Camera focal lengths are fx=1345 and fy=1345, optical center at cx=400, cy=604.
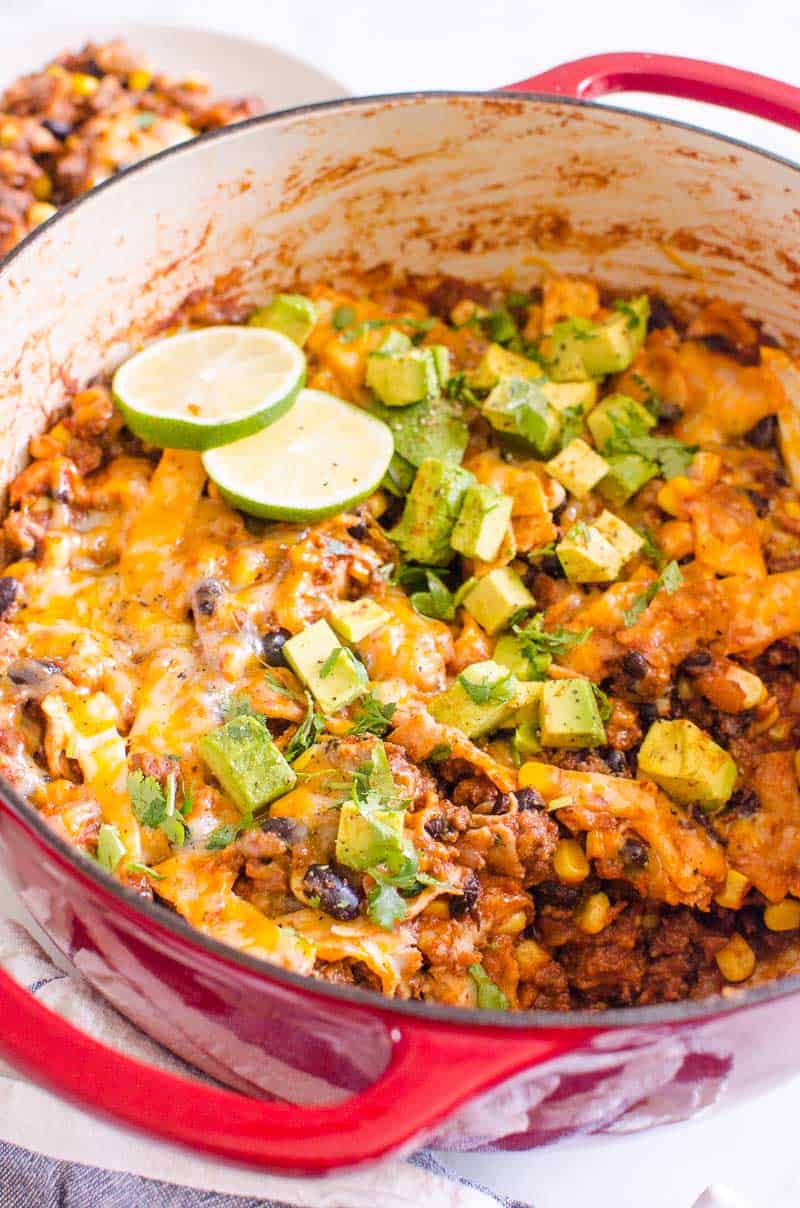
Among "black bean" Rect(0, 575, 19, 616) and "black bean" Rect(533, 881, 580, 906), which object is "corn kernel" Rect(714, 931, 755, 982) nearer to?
"black bean" Rect(533, 881, 580, 906)

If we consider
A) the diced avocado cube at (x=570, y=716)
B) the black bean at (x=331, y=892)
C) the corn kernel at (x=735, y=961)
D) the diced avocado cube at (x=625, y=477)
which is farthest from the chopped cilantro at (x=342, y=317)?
the corn kernel at (x=735, y=961)

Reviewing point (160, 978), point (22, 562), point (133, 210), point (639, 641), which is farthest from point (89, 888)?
point (133, 210)

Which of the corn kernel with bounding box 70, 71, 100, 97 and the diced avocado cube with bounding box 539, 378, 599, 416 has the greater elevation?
the corn kernel with bounding box 70, 71, 100, 97

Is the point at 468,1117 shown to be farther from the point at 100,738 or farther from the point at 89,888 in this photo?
the point at 100,738

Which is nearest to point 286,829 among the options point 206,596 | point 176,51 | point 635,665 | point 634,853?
point 206,596

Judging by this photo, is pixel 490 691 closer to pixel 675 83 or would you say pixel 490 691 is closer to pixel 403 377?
pixel 403 377

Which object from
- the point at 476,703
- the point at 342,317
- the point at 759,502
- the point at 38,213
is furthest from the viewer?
the point at 38,213

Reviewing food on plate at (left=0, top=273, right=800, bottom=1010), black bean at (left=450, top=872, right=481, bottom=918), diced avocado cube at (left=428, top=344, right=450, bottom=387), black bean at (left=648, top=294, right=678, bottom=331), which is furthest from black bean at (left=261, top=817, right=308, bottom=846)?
black bean at (left=648, top=294, right=678, bottom=331)
